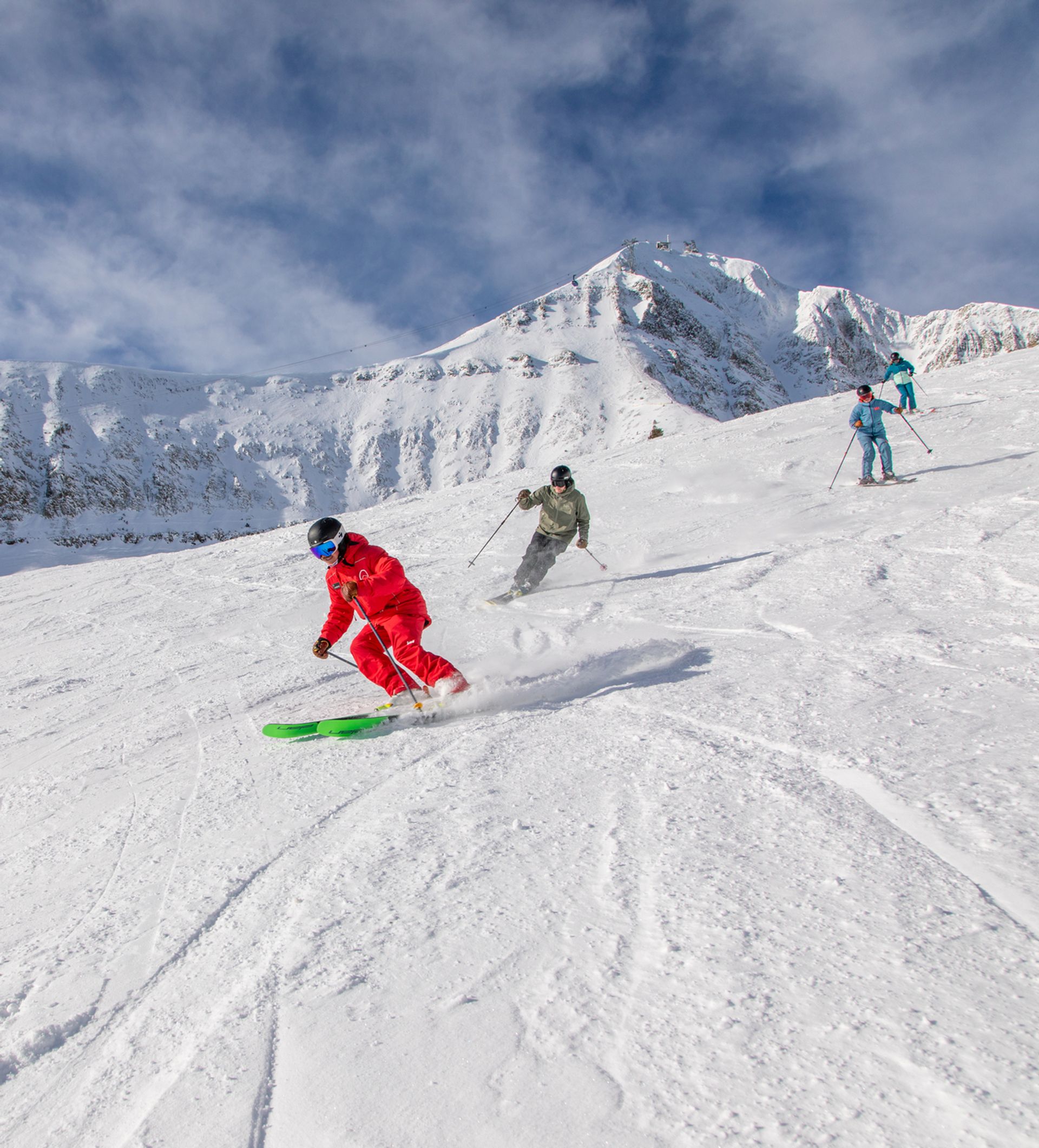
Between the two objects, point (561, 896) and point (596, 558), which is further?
point (596, 558)

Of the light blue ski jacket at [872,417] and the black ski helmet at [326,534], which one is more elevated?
the light blue ski jacket at [872,417]

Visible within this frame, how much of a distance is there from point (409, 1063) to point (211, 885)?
1375mm

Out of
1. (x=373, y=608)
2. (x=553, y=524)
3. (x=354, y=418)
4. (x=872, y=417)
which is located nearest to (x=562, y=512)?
(x=553, y=524)

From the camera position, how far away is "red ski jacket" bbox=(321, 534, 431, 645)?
16.5ft

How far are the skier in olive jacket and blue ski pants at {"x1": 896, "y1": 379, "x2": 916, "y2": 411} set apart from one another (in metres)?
11.3

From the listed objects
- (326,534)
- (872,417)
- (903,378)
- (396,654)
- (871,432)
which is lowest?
(396,654)

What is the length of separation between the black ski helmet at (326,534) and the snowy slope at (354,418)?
5049 cm

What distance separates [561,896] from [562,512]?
6.64 metres

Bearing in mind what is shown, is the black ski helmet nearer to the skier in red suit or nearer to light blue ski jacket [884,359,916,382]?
the skier in red suit

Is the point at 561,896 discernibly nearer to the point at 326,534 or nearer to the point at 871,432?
the point at 326,534

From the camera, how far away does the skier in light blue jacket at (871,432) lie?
11117mm

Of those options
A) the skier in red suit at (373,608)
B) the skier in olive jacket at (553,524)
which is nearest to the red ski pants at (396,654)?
the skier in red suit at (373,608)

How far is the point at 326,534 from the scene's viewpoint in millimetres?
5000

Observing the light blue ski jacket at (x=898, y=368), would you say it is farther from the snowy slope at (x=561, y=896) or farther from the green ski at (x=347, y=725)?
the green ski at (x=347, y=725)
